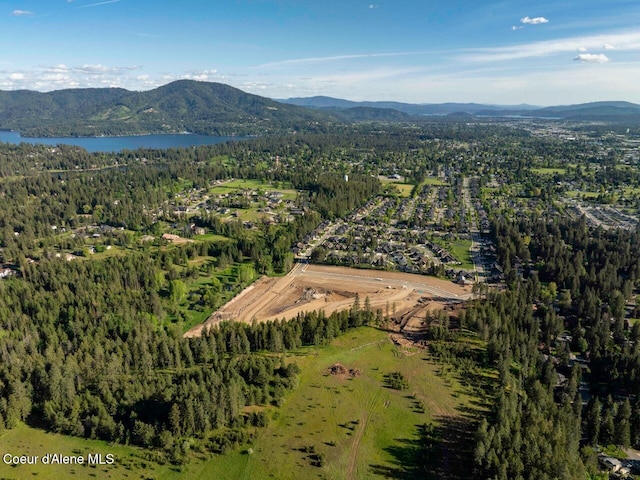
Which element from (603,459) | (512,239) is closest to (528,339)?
(603,459)

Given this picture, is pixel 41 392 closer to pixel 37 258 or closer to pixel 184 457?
pixel 184 457

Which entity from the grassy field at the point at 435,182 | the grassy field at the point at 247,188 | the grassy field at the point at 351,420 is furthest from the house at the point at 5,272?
the grassy field at the point at 435,182

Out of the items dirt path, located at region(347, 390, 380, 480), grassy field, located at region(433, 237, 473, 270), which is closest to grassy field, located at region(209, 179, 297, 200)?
grassy field, located at region(433, 237, 473, 270)

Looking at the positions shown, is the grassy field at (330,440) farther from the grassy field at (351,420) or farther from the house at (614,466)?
the house at (614,466)

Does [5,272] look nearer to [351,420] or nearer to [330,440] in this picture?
[330,440]

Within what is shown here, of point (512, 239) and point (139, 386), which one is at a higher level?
point (512, 239)

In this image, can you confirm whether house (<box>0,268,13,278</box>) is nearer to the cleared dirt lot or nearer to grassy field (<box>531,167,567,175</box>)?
the cleared dirt lot
